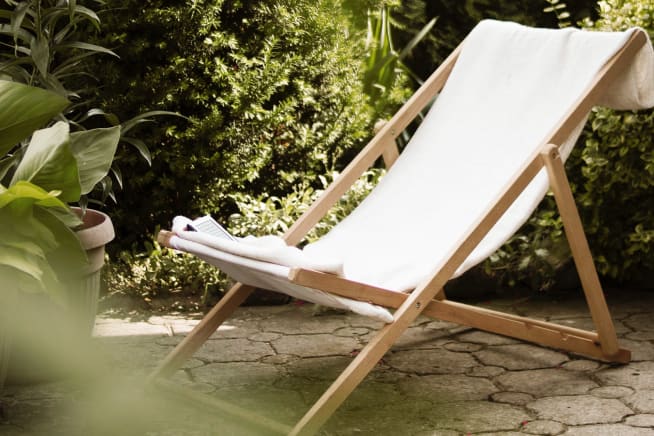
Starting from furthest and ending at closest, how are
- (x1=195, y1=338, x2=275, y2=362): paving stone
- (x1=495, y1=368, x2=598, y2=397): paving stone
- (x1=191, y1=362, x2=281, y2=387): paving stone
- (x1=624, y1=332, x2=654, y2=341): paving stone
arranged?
(x1=624, y1=332, x2=654, y2=341): paving stone, (x1=195, y1=338, x2=275, y2=362): paving stone, (x1=191, y1=362, x2=281, y2=387): paving stone, (x1=495, y1=368, x2=598, y2=397): paving stone

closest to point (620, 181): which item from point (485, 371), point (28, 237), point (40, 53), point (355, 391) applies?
point (485, 371)

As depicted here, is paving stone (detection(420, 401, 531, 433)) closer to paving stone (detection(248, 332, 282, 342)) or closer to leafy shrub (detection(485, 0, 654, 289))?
paving stone (detection(248, 332, 282, 342))

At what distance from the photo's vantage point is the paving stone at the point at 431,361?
2.83 m

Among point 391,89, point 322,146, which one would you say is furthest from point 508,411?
point 391,89

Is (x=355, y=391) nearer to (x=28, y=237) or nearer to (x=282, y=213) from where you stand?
(x=28, y=237)

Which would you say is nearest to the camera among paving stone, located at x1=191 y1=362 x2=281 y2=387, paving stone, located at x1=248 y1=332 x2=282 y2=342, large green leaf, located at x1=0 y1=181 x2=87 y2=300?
large green leaf, located at x1=0 y1=181 x2=87 y2=300

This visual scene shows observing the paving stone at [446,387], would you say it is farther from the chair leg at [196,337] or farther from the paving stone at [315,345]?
the chair leg at [196,337]

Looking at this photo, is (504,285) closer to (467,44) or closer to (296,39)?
(467,44)

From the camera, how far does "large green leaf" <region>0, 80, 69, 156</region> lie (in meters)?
2.05

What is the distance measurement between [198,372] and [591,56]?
1.62m

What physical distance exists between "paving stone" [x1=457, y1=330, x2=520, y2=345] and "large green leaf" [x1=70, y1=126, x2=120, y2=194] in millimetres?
1501

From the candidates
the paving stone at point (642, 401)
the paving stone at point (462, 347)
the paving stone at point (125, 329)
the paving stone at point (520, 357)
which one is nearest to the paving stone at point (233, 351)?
the paving stone at point (125, 329)

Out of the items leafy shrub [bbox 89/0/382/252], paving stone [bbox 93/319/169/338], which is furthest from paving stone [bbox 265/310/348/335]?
leafy shrub [bbox 89/0/382/252]

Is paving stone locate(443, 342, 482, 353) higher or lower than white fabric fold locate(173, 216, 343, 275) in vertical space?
lower
